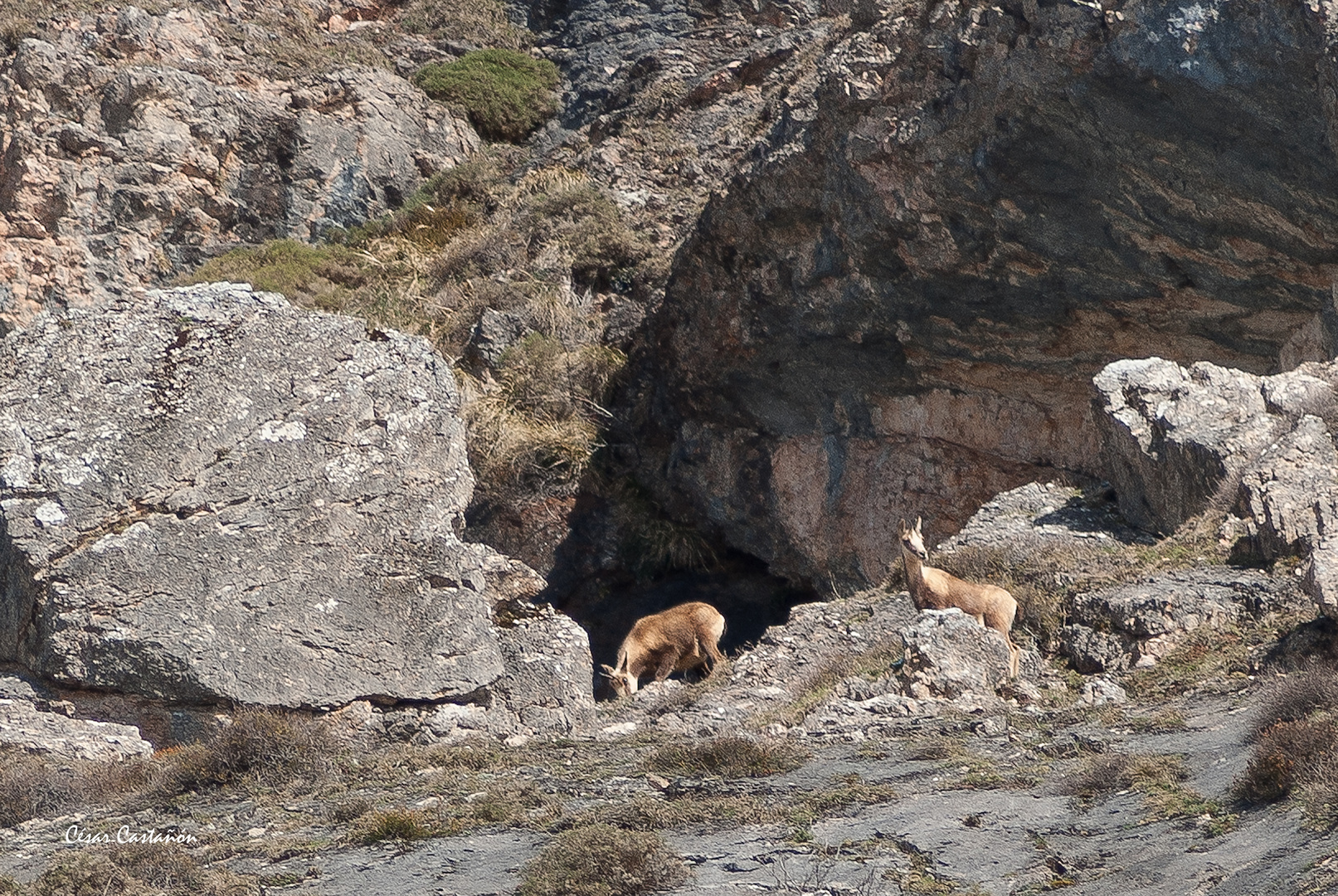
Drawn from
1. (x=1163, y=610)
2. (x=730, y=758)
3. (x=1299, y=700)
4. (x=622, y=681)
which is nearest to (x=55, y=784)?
(x=730, y=758)

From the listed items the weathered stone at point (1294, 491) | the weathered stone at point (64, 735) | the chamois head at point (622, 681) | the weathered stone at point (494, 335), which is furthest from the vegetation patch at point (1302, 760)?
the weathered stone at point (494, 335)

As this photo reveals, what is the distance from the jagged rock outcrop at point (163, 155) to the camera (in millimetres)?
21578

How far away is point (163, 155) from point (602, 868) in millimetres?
18547

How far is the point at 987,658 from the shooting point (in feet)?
34.8

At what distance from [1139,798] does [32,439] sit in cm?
919

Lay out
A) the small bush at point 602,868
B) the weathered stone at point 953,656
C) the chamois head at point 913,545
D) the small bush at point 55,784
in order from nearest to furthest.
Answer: the small bush at point 602,868 < the small bush at point 55,784 < the weathered stone at point 953,656 < the chamois head at point 913,545

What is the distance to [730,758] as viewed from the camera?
8.59 meters

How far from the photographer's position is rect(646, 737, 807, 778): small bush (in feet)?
27.9

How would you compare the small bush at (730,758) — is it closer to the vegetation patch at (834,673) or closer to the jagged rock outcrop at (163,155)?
the vegetation patch at (834,673)

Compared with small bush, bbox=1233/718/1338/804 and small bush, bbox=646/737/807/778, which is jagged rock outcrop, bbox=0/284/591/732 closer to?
small bush, bbox=646/737/807/778

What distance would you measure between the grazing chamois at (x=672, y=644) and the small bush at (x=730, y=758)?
572 centimetres

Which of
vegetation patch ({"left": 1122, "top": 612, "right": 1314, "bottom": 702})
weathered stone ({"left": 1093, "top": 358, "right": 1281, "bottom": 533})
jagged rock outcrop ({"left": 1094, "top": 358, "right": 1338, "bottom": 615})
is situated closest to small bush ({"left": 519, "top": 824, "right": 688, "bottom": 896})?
vegetation patch ({"left": 1122, "top": 612, "right": 1314, "bottom": 702})

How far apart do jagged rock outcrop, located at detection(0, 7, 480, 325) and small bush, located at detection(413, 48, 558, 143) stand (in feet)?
5.67

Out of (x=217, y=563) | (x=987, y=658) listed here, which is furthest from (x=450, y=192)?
(x=987, y=658)
